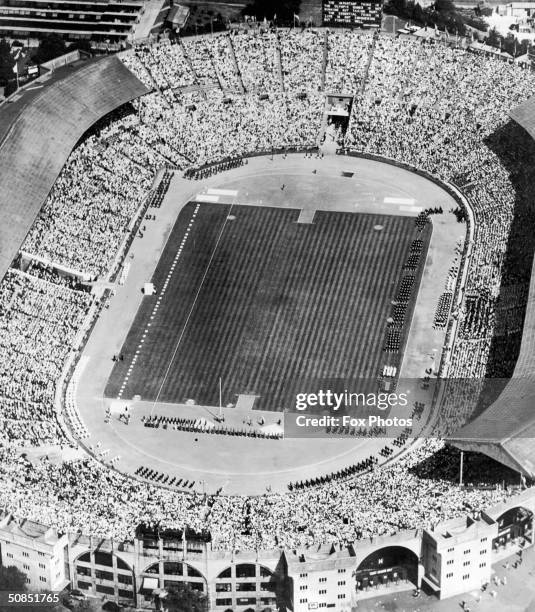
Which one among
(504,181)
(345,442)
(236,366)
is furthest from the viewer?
(504,181)

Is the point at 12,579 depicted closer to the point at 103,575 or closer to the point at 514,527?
the point at 103,575

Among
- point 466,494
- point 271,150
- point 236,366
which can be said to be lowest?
point 466,494

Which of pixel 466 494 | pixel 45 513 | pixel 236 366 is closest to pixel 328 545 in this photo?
pixel 466 494

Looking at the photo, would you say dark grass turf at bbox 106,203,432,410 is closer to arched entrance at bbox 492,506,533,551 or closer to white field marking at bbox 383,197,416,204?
white field marking at bbox 383,197,416,204

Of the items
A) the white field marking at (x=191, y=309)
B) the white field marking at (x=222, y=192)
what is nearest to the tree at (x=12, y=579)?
the white field marking at (x=191, y=309)

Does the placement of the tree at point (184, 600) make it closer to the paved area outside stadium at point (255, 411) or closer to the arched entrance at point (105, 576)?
the arched entrance at point (105, 576)

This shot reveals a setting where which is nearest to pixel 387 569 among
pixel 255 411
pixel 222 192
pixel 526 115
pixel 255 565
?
pixel 255 565

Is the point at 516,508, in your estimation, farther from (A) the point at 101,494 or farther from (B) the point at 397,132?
(B) the point at 397,132
